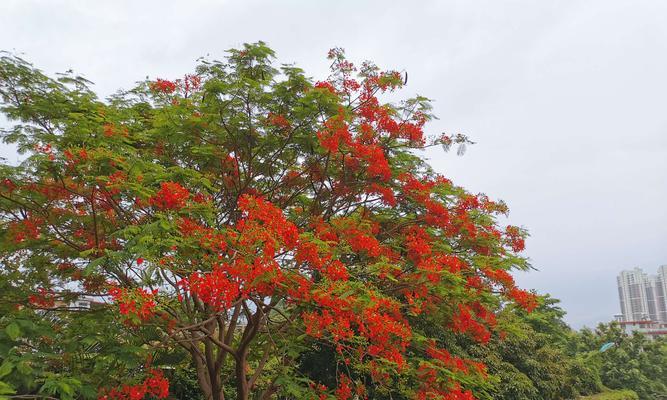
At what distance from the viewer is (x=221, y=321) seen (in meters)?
7.18

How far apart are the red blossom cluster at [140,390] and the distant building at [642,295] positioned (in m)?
78.0

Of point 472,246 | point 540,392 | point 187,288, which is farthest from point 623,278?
point 187,288

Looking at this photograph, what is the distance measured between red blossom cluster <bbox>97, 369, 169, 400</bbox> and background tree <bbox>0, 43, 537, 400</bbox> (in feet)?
0.08

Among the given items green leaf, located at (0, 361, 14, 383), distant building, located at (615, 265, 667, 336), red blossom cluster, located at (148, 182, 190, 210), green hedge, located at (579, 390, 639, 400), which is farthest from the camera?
distant building, located at (615, 265, 667, 336)

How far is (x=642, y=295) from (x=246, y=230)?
8708 centimetres

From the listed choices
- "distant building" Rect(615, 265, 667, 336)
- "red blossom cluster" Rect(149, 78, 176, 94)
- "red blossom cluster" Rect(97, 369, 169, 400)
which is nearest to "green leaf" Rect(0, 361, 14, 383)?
"red blossom cluster" Rect(97, 369, 169, 400)

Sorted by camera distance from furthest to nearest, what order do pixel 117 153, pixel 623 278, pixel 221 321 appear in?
pixel 623 278
pixel 221 321
pixel 117 153

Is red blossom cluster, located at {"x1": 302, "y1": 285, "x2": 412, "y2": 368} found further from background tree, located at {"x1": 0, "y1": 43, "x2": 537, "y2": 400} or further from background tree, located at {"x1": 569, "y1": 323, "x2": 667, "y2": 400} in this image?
background tree, located at {"x1": 569, "y1": 323, "x2": 667, "y2": 400}

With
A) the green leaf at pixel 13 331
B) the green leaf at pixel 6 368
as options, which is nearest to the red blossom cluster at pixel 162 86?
the green leaf at pixel 13 331

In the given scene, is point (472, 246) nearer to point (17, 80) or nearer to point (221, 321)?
point (221, 321)

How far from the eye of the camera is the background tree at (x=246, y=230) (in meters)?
5.08

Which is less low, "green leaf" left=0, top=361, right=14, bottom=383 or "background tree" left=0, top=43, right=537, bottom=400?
"background tree" left=0, top=43, right=537, bottom=400

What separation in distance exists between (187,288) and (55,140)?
291cm

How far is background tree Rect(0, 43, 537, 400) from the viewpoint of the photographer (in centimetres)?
508
